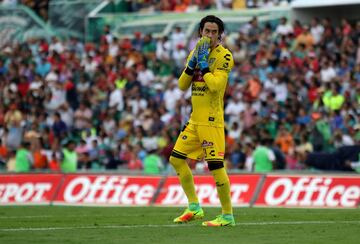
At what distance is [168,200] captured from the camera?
70.5ft

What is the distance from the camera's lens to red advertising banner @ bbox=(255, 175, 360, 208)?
20.1 metres

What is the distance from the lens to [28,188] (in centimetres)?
2292

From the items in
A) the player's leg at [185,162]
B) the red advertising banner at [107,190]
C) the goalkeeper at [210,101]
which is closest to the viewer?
the goalkeeper at [210,101]

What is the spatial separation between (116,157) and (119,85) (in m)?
3.84

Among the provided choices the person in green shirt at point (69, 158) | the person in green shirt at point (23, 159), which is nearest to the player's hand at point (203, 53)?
the person in green shirt at point (69, 158)

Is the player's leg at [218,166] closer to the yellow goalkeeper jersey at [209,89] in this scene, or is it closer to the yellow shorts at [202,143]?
the yellow shorts at [202,143]

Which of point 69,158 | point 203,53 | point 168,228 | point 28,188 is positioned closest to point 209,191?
point 28,188

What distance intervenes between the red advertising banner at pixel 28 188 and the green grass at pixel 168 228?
4.00 metres

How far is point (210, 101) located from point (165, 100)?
15.1m

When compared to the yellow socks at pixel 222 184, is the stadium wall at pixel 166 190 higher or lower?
lower

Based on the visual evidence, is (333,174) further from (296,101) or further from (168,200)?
(296,101)

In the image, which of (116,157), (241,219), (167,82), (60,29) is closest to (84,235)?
(241,219)

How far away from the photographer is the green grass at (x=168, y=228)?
1275cm

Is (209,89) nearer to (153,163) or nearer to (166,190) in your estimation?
(166,190)
